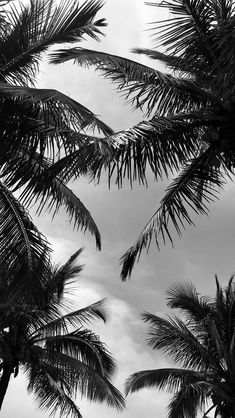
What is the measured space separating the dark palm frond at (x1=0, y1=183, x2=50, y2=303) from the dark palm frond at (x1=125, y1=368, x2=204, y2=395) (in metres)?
9.63

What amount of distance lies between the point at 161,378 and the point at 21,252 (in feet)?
34.0

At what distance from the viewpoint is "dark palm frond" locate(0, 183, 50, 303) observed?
22.4 ft

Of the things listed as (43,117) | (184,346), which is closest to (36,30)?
(43,117)

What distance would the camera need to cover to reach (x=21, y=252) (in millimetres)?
7059

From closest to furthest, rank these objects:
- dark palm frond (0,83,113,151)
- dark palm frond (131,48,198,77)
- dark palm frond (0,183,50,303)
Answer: dark palm frond (0,83,113,151), dark palm frond (0,183,50,303), dark palm frond (131,48,198,77)

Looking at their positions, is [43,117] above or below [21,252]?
above

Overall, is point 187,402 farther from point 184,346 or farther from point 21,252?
point 21,252

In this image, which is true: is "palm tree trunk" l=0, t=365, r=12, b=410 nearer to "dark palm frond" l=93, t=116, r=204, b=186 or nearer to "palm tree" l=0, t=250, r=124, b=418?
"palm tree" l=0, t=250, r=124, b=418

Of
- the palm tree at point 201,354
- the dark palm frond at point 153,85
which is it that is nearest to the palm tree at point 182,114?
the dark palm frond at point 153,85

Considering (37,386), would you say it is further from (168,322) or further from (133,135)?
(133,135)

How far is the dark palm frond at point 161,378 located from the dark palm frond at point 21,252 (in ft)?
31.6

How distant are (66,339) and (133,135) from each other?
32.9 feet

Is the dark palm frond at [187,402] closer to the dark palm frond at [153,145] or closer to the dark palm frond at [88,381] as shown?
the dark palm frond at [88,381]

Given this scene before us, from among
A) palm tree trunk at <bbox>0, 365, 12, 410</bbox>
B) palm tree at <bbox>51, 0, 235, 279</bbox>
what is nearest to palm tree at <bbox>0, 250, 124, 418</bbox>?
palm tree trunk at <bbox>0, 365, 12, 410</bbox>
